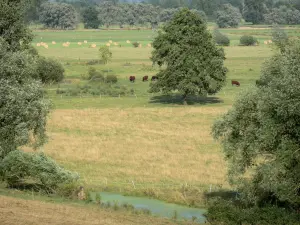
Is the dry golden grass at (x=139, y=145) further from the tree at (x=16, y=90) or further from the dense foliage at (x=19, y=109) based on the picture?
the tree at (x=16, y=90)

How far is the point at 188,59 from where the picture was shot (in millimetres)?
75000

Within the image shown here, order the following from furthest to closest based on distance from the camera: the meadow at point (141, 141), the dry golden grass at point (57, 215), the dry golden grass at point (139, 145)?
1. the dry golden grass at point (139, 145)
2. the meadow at point (141, 141)
3. the dry golden grass at point (57, 215)

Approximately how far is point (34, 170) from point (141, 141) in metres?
19.7

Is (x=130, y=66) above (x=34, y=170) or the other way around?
the other way around

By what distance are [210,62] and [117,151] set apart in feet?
95.3

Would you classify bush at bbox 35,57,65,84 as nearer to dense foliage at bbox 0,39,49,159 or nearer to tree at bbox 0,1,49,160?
tree at bbox 0,1,49,160

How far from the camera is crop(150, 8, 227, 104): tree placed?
73938 mm

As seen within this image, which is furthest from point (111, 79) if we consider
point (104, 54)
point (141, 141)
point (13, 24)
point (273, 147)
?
point (273, 147)

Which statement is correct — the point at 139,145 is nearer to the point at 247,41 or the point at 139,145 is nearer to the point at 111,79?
the point at 111,79

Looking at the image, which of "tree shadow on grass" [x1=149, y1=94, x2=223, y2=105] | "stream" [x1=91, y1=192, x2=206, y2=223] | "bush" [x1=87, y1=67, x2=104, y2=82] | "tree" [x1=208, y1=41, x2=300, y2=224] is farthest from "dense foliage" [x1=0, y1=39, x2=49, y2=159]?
"bush" [x1=87, y1=67, x2=104, y2=82]

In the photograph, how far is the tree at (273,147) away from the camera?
29719 mm

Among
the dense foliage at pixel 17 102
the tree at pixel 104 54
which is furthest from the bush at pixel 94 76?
the dense foliage at pixel 17 102

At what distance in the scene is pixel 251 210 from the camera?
30.5 meters

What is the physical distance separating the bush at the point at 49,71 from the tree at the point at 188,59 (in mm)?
15381
